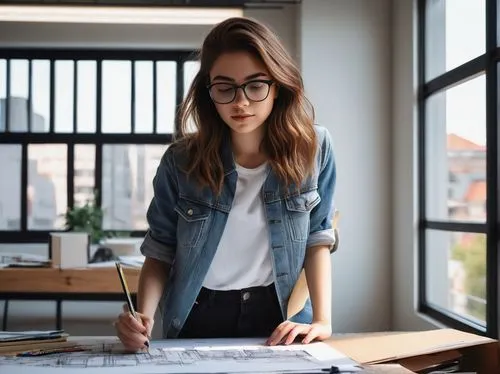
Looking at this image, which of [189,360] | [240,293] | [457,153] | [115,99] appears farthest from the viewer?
[115,99]

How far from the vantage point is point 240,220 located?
4.57 feet

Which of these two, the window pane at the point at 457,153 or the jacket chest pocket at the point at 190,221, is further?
the window pane at the point at 457,153

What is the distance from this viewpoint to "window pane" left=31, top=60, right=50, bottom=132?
616cm

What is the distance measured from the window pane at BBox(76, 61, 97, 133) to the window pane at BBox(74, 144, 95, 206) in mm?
168

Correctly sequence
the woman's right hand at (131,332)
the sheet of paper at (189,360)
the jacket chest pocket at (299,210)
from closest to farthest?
the sheet of paper at (189,360)
the woman's right hand at (131,332)
the jacket chest pocket at (299,210)

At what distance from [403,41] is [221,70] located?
3.66m

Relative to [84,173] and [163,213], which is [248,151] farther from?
[84,173]

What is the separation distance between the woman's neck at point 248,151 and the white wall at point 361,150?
3.64 m

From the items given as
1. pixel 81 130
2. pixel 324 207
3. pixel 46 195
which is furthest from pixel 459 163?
pixel 46 195

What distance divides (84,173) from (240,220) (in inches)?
200

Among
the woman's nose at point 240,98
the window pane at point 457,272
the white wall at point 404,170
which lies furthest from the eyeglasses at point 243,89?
the white wall at point 404,170

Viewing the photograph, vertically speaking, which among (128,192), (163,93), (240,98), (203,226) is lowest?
(203,226)

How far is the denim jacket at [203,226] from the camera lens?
137cm

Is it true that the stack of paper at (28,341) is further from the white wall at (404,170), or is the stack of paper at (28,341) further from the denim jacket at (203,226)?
the white wall at (404,170)
